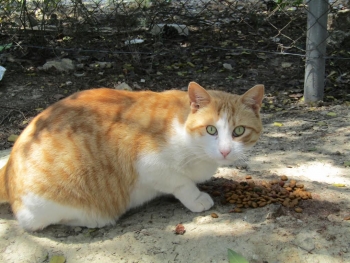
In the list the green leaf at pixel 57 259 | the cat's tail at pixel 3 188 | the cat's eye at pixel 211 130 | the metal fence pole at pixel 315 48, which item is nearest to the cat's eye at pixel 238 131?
the cat's eye at pixel 211 130

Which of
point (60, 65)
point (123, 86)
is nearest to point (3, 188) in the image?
point (123, 86)

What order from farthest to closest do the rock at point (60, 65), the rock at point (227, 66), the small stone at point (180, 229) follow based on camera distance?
the rock at point (227, 66), the rock at point (60, 65), the small stone at point (180, 229)

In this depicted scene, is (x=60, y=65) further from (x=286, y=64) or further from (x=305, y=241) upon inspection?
(x=305, y=241)

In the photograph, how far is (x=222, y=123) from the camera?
2.42 m

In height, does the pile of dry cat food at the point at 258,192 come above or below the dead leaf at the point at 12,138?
below

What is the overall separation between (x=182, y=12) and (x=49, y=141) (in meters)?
4.20

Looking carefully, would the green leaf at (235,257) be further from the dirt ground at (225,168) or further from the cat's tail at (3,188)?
the cat's tail at (3,188)

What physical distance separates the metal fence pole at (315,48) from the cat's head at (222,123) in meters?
2.15

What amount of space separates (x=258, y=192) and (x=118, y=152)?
3.18 feet

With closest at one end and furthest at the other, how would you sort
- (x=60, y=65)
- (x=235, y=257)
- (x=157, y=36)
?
1. (x=235, y=257)
2. (x=60, y=65)
3. (x=157, y=36)

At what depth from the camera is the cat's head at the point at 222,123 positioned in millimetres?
2410

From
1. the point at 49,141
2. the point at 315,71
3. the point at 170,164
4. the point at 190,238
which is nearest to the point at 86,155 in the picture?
the point at 49,141

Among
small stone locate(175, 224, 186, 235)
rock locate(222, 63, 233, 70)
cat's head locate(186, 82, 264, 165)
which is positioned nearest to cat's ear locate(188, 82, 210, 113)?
cat's head locate(186, 82, 264, 165)

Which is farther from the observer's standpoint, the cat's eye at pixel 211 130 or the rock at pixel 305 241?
the cat's eye at pixel 211 130
